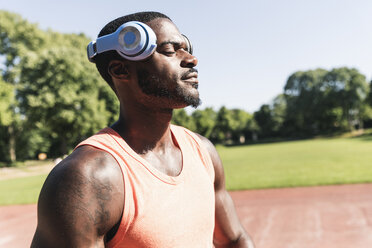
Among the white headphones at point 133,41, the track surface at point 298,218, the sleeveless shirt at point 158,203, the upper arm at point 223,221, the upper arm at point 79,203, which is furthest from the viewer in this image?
the track surface at point 298,218

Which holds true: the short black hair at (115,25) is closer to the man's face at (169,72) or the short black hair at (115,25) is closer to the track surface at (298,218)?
the man's face at (169,72)

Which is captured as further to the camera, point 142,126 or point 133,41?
point 142,126

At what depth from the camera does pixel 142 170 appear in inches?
58.1

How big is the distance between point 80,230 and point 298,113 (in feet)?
216

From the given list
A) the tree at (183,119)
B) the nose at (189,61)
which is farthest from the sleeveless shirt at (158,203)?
the tree at (183,119)

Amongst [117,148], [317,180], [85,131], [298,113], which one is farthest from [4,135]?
[298,113]

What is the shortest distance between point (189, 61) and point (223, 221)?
3.56 feet

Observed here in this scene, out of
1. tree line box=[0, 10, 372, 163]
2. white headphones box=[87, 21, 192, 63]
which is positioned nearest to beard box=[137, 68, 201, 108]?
white headphones box=[87, 21, 192, 63]

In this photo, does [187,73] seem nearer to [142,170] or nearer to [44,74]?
[142,170]

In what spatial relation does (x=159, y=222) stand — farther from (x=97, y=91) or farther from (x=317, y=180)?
(x=97, y=91)

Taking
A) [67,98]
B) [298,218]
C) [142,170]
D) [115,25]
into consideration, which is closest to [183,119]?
[67,98]

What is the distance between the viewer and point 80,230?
125 centimetres

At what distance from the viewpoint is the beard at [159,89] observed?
1614 mm

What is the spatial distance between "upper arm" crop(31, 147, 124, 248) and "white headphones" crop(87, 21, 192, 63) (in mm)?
569
